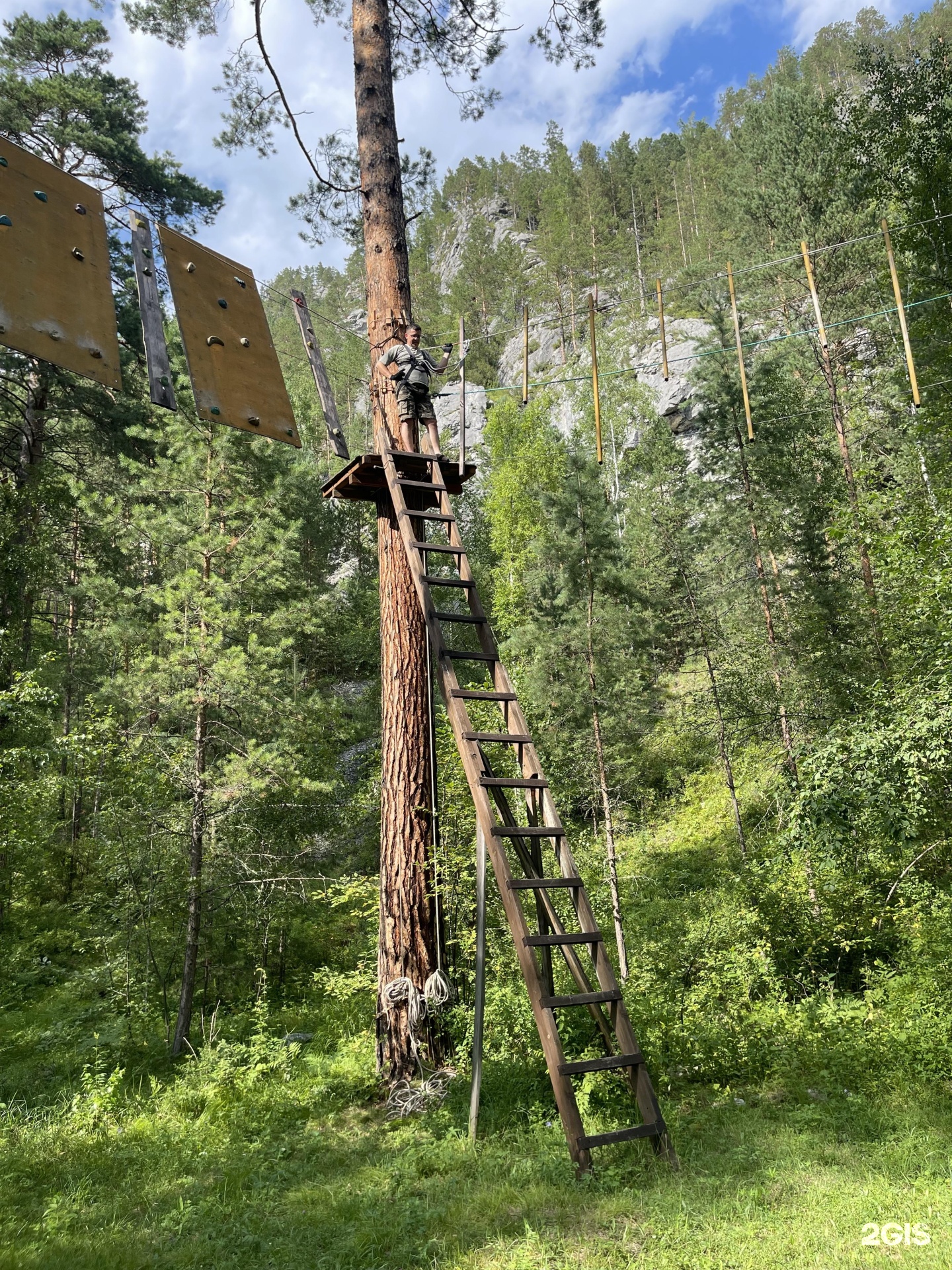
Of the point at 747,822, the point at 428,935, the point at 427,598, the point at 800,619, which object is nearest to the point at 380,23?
the point at 427,598

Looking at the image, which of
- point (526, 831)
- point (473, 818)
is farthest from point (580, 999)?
point (473, 818)

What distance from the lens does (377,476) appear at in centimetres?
604

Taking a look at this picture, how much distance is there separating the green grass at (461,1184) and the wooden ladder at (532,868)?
0.33 m

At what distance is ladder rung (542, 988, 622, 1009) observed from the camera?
12.2 feet

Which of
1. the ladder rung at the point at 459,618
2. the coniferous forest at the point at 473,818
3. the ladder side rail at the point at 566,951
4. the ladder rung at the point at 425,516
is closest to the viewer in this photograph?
the coniferous forest at the point at 473,818

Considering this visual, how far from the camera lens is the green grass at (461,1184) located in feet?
9.88

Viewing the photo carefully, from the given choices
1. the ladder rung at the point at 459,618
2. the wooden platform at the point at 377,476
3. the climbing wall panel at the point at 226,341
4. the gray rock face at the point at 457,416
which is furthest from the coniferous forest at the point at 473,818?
the gray rock face at the point at 457,416

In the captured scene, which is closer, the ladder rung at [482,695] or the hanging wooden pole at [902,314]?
the ladder rung at [482,695]

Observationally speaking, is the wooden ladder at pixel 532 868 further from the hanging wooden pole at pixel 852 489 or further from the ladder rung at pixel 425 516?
the hanging wooden pole at pixel 852 489

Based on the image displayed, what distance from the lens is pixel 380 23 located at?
7.04m

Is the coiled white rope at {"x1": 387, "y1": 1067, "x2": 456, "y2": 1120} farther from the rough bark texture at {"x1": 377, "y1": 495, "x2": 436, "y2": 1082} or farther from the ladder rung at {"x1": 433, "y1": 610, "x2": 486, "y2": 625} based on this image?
the ladder rung at {"x1": 433, "y1": 610, "x2": 486, "y2": 625}

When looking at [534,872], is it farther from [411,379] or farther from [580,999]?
[411,379]

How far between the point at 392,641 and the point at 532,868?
6.70 feet

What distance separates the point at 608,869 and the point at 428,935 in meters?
5.39
